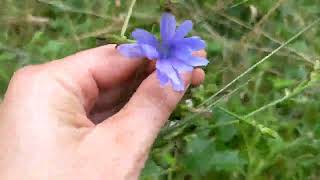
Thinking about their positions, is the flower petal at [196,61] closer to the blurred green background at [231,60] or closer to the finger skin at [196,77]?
the finger skin at [196,77]

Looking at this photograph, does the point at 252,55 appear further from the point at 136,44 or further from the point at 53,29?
the point at 136,44

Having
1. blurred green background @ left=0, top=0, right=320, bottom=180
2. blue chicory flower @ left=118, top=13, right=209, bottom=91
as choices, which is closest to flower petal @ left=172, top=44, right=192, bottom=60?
blue chicory flower @ left=118, top=13, right=209, bottom=91

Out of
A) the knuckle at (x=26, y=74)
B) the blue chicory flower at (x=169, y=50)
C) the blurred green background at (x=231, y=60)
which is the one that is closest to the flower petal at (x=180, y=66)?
the blue chicory flower at (x=169, y=50)

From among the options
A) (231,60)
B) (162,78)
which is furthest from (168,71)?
(231,60)

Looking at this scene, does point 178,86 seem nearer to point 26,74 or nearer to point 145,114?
point 145,114

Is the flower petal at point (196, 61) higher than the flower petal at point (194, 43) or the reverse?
the reverse

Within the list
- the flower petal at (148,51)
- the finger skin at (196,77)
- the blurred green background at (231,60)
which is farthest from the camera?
the blurred green background at (231,60)

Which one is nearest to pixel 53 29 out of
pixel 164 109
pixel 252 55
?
pixel 252 55
